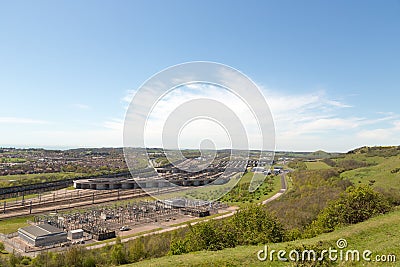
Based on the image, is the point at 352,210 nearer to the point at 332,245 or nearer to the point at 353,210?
the point at 353,210

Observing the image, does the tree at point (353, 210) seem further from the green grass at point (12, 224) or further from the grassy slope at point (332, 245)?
the green grass at point (12, 224)

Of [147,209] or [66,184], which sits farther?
[66,184]

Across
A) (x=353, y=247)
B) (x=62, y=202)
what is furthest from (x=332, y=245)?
(x=62, y=202)

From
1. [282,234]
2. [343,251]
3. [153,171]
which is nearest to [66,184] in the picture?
[153,171]

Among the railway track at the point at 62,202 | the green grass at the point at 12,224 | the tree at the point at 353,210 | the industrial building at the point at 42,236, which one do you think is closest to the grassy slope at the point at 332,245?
the tree at the point at 353,210

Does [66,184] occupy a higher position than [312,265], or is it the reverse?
[312,265]

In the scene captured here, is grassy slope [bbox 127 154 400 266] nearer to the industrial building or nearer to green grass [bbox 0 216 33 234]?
the industrial building

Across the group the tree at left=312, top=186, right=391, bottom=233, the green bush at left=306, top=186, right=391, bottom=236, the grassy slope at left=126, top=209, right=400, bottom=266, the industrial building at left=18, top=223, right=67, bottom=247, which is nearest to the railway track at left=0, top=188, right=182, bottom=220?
the industrial building at left=18, top=223, right=67, bottom=247

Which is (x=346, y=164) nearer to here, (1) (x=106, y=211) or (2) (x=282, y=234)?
(1) (x=106, y=211)
